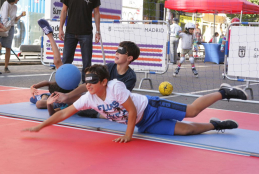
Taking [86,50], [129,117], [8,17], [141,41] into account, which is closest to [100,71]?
[129,117]

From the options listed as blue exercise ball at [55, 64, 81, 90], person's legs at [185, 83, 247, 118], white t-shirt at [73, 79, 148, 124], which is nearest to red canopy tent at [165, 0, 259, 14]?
blue exercise ball at [55, 64, 81, 90]

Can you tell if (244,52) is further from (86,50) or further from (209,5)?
(209,5)

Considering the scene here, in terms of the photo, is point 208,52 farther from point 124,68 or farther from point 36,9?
point 124,68

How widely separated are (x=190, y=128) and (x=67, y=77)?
190 cm

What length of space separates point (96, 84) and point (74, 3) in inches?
155

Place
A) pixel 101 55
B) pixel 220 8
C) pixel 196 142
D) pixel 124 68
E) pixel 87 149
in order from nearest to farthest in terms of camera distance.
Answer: pixel 87 149, pixel 196 142, pixel 124 68, pixel 101 55, pixel 220 8

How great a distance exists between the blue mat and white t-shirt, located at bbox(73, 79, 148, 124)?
356 mm

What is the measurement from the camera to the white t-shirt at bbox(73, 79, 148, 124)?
173 inches

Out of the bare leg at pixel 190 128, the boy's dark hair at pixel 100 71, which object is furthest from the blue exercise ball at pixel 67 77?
the bare leg at pixel 190 128

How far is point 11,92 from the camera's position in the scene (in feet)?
27.3

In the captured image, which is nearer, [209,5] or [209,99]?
[209,99]

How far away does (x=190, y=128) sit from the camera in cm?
488

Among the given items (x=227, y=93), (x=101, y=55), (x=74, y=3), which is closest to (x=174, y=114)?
(x=227, y=93)

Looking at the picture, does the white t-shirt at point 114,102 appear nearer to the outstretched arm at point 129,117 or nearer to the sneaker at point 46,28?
the outstretched arm at point 129,117
